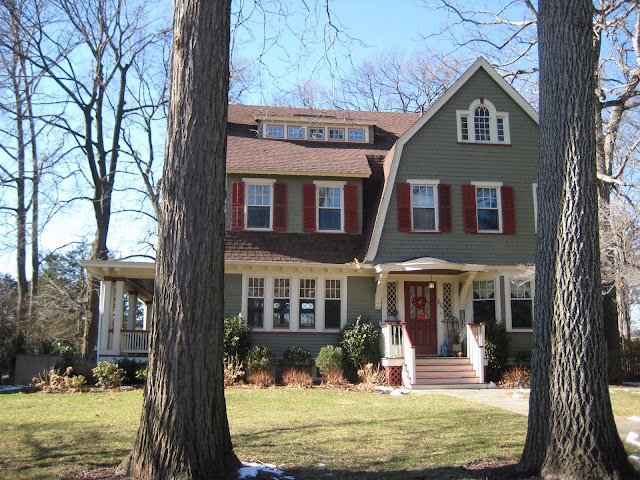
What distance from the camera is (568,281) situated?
5.79 meters

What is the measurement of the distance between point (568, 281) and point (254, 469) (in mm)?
3630

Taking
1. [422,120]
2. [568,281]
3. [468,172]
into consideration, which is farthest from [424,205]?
[568,281]

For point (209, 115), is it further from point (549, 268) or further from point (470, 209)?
point (470, 209)

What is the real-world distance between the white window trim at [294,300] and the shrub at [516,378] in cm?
469

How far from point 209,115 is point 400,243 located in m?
12.1

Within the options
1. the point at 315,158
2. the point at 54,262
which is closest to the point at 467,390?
the point at 315,158

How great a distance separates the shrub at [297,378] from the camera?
49.8 ft

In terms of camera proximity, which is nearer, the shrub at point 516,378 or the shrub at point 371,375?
the shrub at point 516,378

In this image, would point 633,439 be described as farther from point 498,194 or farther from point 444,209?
point 498,194

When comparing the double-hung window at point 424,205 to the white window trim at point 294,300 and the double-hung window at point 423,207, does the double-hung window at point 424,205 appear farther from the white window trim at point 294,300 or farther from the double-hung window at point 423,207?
the white window trim at point 294,300

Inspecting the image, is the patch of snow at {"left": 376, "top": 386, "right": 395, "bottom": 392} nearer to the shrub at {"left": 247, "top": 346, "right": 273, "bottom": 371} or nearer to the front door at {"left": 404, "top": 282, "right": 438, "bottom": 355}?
the front door at {"left": 404, "top": 282, "right": 438, "bottom": 355}

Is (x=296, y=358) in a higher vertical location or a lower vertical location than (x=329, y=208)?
lower

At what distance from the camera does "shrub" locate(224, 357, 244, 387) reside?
49.5 ft

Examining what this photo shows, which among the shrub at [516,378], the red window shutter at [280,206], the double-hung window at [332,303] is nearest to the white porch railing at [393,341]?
the double-hung window at [332,303]
